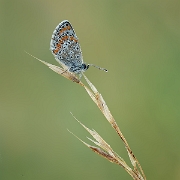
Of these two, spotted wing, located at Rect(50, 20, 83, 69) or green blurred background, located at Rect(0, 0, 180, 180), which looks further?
green blurred background, located at Rect(0, 0, 180, 180)

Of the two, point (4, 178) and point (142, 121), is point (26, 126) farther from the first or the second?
point (142, 121)

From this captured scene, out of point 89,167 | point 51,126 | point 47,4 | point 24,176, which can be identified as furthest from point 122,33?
point 24,176

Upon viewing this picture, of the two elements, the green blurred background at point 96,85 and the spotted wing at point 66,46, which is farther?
the green blurred background at point 96,85

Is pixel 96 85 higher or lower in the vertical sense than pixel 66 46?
higher

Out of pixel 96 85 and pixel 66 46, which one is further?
pixel 96 85
